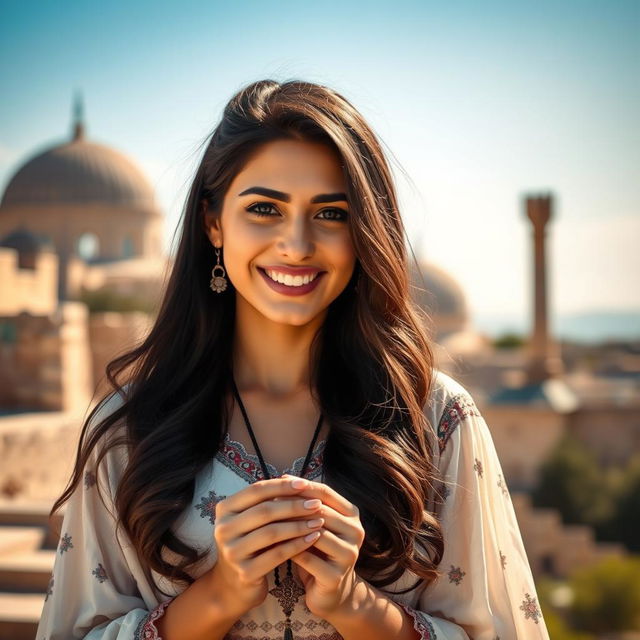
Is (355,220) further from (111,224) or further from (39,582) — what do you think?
(111,224)

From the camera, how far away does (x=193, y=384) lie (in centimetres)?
193

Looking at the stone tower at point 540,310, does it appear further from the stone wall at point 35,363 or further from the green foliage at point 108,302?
the stone wall at point 35,363

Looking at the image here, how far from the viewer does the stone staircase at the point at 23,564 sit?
3354 mm

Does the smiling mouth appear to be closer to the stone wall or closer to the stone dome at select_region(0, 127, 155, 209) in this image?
the stone wall

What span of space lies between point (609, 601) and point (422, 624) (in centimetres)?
1264

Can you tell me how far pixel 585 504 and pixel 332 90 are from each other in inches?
742

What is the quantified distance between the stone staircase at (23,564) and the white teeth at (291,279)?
184 cm

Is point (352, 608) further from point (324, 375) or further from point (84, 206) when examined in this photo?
point (84, 206)

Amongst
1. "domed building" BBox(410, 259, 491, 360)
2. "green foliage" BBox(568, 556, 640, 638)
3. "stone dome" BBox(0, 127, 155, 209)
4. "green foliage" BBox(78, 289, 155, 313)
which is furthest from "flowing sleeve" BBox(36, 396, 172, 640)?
"domed building" BBox(410, 259, 491, 360)

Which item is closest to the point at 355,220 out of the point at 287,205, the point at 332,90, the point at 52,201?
the point at 287,205

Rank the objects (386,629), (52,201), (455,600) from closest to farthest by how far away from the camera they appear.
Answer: (386,629) → (455,600) → (52,201)

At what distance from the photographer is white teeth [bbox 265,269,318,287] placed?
5.77 feet

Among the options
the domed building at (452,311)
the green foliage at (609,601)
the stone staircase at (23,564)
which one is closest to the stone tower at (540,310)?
the green foliage at (609,601)

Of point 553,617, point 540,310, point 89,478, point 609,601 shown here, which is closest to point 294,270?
point 89,478
